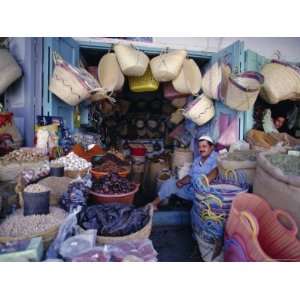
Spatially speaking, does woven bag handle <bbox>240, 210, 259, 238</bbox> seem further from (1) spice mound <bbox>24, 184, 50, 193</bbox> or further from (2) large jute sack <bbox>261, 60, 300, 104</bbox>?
(2) large jute sack <bbox>261, 60, 300, 104</bbox>

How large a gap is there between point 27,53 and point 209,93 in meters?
1.63

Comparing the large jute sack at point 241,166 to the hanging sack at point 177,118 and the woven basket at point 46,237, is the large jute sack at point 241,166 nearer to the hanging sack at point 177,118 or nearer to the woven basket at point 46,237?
the woven basket at point 46,237

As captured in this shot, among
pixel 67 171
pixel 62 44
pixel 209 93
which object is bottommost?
pixel 67 171

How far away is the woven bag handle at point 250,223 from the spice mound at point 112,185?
2.43ft

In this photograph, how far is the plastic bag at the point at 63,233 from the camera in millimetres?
1052

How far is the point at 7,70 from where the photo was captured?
6.89 feet

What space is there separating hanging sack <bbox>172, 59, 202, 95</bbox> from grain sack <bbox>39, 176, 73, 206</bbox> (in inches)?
62.8

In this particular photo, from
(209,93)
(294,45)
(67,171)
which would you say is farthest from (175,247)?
(294,45)

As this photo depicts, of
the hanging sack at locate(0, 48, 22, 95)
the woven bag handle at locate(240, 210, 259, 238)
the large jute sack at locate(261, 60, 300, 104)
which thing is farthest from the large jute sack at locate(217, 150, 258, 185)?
the hanging sack at locate(0, 48, 22, 95)

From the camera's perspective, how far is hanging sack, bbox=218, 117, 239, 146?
2.55 metres

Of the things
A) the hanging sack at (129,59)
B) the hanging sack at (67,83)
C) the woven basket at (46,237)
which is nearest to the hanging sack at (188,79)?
→ the hanging sack at (129,59)

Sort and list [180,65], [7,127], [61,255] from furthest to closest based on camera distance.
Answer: [180,65] → [7,127] → [61,255]

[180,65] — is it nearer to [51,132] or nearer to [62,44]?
[62,44]
